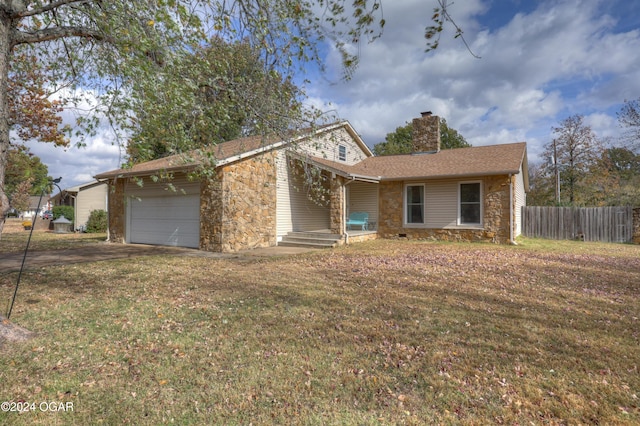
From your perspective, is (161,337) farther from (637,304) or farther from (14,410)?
(637,304)

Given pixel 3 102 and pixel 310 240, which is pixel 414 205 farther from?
pixel 3 102

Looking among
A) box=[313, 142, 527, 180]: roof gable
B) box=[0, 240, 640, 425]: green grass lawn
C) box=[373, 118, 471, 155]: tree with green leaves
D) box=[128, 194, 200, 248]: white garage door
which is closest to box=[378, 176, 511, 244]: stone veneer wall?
box=[313, 142, 527, 180]: roof gable

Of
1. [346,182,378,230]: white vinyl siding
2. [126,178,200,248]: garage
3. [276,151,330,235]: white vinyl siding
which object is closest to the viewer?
[126,178,200,248]: garage

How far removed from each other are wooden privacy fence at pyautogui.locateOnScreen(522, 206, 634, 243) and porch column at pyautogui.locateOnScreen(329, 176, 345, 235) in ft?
29.9

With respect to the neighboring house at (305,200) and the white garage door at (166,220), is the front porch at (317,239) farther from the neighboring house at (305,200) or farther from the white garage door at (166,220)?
the white garage door at (166,220)

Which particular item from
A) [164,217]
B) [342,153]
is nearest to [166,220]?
[164,217]

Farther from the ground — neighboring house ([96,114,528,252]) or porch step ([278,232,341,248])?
neighboring house ([96,114,528,252])

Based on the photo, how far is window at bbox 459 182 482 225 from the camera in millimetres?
13141

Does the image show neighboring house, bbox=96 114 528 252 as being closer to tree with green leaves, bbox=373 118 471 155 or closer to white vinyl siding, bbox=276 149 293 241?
white vinyl siding, bbox=276 149 293 241

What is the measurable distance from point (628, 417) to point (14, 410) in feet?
14.8

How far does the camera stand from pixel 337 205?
12.6 m

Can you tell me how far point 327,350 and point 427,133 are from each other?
616 inches

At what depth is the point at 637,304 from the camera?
512 centimetres

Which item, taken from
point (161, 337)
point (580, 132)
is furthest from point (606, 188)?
point (161, 337)
